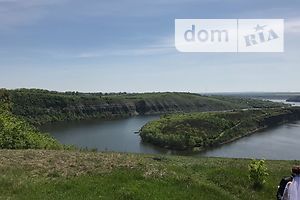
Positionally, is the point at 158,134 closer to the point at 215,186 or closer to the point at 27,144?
the point at 27,144

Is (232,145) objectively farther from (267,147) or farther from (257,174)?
(257,174)

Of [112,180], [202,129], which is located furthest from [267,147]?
[112,180]

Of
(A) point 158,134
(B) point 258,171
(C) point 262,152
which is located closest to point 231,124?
(A) point 158,134

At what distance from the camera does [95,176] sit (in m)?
21.3

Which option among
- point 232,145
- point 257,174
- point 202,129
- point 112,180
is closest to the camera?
point 112,180

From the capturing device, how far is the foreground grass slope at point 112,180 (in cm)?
1867

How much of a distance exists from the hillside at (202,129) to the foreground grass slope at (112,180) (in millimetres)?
100901

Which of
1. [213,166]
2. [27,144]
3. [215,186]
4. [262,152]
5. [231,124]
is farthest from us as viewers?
[231,124]

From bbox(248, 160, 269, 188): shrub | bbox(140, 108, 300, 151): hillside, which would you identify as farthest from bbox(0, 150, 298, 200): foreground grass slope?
bbox(140, 108, 300, 151): hillside

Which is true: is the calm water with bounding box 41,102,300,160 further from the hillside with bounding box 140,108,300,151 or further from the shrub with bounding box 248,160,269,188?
the shrub with bounding box 248,160,269,188

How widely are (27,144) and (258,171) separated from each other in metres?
24.4

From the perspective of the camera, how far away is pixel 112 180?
813 inches

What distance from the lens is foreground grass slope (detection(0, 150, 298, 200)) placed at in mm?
18672

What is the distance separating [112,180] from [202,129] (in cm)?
13697
